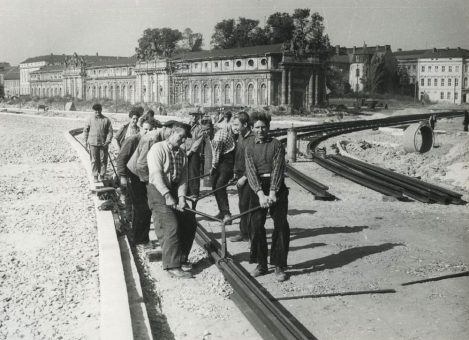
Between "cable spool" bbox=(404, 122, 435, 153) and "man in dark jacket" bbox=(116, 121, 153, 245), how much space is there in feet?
46.9

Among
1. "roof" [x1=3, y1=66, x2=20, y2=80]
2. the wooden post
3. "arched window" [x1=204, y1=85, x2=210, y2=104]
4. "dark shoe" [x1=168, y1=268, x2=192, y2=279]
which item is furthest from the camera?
"roof" [x1=3, y1=66, x2=20, y2=80]

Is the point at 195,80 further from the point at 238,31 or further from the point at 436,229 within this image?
the point at 436,229

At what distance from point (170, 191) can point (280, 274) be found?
1652mm

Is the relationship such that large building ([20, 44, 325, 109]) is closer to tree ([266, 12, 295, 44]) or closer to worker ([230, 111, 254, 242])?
tree ([266, 12, 295, 44])

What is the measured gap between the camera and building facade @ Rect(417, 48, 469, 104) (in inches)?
3356

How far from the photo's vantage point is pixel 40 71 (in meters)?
111

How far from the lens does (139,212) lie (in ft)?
25.3

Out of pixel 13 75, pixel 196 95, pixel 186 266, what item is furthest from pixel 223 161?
pixel 13 75

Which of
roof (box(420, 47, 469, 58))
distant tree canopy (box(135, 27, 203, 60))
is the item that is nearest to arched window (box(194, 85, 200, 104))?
distant tree canopy (box(135, 27, 203, 60))

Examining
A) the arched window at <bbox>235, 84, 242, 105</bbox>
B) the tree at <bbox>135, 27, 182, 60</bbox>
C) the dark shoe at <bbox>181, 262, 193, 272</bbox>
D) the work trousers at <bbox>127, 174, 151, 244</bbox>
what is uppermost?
the tree at <bbox>135, 27, 182, 60</bbox>

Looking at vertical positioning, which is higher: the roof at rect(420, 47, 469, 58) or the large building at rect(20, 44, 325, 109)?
the roof at rect(420, 47, 469, 58)

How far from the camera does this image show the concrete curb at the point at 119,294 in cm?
450

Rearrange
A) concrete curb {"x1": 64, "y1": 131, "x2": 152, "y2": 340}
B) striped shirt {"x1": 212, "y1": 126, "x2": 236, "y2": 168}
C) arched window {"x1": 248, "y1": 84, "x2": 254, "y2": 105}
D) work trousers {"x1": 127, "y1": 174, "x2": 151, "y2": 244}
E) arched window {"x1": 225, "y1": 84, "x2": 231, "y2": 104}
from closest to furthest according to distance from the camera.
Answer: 1. concrete curb {"x1": 64, "y1": 131, "x2": 152, "y2": 340}
2. work trousers {"x1": 127, "y1": 174, "x2": 151, "y2": 244}
3. striped shirt {"x1": 212, "y1": 126, "x2": 236, "y2": 168}
4. arched window {"x1": 248, "y1": 84, "x2": 254, "y2": 105}
5. arched window {"x1": 225, "y1": 84, "x2": 231, "y2": 104}

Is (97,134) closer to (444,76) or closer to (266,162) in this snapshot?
(266,162)
